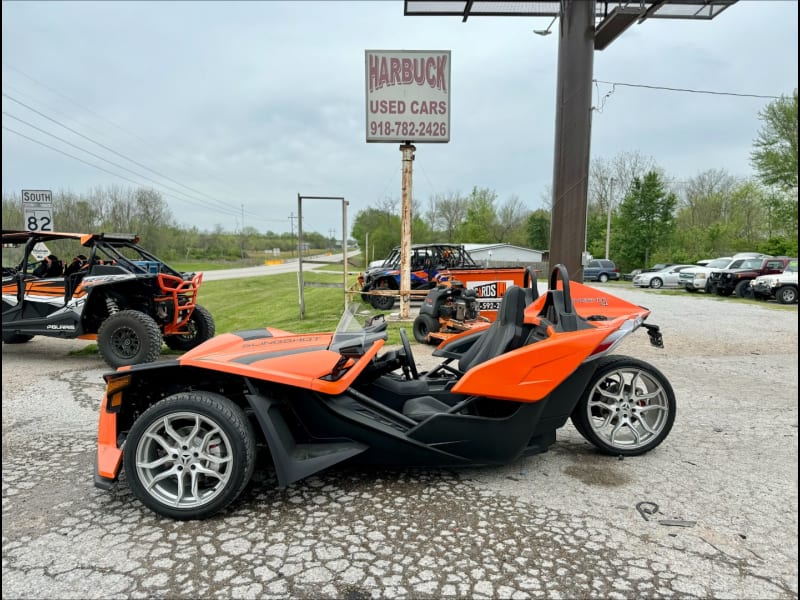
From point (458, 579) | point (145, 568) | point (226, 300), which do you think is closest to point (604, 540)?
point (458, 579)

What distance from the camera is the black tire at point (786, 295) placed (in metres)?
17.2

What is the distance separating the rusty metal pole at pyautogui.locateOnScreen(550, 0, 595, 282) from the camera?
28.6 ft

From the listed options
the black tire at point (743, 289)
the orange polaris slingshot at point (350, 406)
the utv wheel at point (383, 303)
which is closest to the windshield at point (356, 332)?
the orange polaris slingshot at point (350, 406)

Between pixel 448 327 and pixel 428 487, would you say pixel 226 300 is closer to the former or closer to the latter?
pixel 448 327

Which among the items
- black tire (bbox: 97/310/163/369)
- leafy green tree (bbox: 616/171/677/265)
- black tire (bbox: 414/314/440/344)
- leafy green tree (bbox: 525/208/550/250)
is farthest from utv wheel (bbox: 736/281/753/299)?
leafy green tree (bbox: 525/208/550/250)

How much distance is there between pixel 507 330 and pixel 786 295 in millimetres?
18643

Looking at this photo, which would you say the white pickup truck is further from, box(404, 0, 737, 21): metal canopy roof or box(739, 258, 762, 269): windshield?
box(404, 0, 737, 21): metal canopy roof

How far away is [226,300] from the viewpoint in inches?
722

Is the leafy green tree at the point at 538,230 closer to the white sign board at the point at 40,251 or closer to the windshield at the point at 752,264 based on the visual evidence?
the windshield at the point at 752,264

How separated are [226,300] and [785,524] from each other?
17.8m

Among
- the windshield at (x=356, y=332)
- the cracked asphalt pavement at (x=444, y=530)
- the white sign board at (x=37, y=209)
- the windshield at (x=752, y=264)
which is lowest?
the cracked asphalt pavement at (x=444, y=530)

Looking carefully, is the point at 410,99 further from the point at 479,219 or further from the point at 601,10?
Answer: the point at 479,219

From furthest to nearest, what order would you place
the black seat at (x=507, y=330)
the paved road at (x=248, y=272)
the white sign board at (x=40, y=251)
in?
the paved road at (x=248, y=272), the white sign board at (x=40, y=251), the black seat at (x=507, y=330)

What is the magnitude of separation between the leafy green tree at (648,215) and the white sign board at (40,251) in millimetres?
→ 44739
